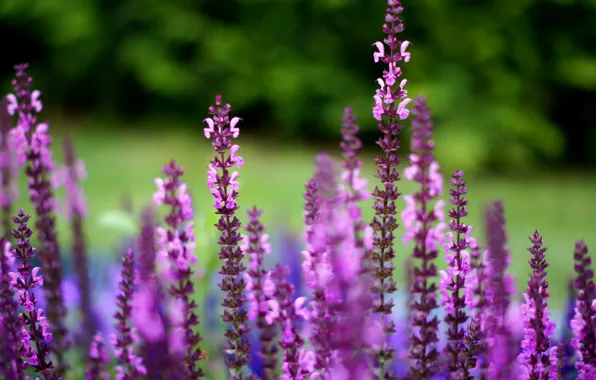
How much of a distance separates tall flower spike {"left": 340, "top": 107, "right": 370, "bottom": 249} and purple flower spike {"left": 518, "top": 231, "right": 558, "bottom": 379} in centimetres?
42

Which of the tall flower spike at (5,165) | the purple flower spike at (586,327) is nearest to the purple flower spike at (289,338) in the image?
the purple flower spike at (586,327)

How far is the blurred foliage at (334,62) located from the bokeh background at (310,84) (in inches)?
0.8

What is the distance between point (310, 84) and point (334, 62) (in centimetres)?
45

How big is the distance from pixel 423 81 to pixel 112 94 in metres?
5.01

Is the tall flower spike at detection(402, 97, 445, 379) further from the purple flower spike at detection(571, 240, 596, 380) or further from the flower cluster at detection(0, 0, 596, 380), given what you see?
the purple flower spike at detection(571, 240, 596, 380)

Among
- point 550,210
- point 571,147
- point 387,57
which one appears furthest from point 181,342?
point 571,147

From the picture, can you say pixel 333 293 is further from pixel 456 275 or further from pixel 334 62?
pixel 334 62

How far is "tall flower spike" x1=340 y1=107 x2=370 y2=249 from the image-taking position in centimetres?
181

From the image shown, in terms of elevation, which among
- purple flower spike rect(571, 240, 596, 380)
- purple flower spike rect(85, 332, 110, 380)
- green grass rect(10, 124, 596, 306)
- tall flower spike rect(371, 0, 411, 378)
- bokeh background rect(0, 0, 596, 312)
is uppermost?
bokeh background rect(0, 0, 596, 312)

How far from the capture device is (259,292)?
1.67m

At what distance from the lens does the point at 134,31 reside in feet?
37.1

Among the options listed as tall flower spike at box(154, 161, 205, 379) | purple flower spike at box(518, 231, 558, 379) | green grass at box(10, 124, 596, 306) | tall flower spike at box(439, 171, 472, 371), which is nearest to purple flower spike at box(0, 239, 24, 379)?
tall flower spike at box(154, 161, 205, 379)

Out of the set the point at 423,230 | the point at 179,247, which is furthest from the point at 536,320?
the point at 179,247

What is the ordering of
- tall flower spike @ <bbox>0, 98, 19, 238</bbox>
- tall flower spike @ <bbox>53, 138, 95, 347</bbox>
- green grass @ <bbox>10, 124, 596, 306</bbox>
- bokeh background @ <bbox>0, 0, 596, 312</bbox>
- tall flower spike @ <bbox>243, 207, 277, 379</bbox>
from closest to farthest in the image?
1. tall flower spike @ <bbox>243, 207, 277, 379</bbox>
2. tall flower spike @ <bbox>0, 98, 19, 238</bbox>
3. tall flower spike @ <bbox>53, 138, 95, 347</bbox>
4. green grass @ <bbox>10, 124, 596, 306</bbox>
5. bokeh background @ <bbox>0, 0, 596, 312</bbox>
